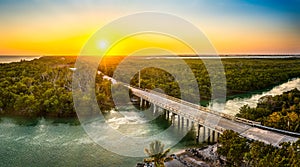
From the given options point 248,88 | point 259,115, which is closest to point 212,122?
point 259,115

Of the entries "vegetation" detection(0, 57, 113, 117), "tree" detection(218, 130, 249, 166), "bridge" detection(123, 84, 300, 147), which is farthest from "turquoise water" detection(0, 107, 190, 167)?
"tree" detection(218, 130, 249, 166)

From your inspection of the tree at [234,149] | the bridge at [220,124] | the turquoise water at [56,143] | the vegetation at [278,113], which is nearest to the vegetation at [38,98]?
the turquoise water at [56,143]

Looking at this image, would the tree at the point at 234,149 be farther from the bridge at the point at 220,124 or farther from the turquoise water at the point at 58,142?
the turquoise water at the point at 58,142

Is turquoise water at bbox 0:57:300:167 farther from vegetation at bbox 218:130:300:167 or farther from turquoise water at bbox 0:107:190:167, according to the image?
vegetation at bbox 218:130:300:167

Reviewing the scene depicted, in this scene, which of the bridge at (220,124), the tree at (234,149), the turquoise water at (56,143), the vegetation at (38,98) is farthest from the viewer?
Result: the vegetation at (38,98)

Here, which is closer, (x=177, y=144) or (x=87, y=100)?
(x=177, y=144)

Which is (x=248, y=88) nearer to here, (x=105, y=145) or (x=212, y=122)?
(x=212, y=122)
